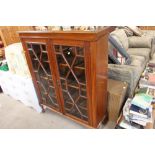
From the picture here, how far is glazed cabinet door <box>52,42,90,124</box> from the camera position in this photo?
126cm

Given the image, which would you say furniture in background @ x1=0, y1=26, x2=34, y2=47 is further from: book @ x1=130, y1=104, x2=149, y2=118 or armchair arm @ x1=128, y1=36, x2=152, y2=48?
armchair arm @ x1=128, y1=36, x2=152, y2=48

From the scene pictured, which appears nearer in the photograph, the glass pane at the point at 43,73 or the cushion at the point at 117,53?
the glass pane at the point at 43,73

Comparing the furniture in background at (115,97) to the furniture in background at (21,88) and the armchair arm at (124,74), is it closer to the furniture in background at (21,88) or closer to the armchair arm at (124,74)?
the armchair arm at (124,74)

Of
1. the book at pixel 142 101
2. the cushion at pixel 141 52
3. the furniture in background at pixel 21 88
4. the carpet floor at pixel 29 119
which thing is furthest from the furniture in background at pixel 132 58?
the furniture in background at pixel 21 88

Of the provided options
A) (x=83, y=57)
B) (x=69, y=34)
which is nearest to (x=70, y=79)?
(x=83, y=57)

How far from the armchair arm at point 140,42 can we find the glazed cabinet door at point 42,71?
2145mm

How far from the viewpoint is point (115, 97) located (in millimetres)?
1657

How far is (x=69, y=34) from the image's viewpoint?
3.79ft

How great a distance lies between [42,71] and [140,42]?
2.23 metres

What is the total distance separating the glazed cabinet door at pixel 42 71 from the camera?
1.49m

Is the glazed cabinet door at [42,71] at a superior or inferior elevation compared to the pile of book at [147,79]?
superior

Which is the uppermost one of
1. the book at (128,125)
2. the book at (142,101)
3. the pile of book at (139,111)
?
the book at (142,101)
